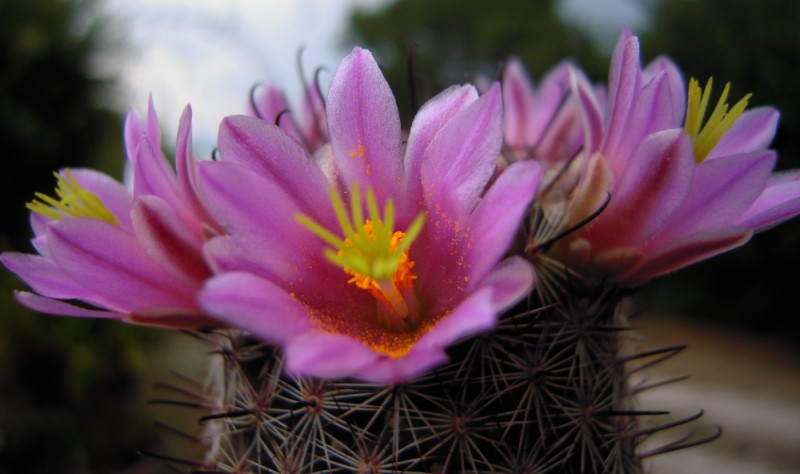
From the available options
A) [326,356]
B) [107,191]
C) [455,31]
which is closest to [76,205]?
[107,191]

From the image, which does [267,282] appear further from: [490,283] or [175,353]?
[175,353]

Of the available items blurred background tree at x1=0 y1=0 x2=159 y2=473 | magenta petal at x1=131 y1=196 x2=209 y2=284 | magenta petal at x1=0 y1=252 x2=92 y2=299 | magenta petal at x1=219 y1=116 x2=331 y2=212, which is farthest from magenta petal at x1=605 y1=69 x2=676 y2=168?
blurred background tree at x1=0 y1=0 x2=159 y2=473

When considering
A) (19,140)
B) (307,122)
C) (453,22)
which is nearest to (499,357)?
(307,122)

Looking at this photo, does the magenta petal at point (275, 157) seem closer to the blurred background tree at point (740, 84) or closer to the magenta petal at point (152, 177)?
the magenta petal at point (152, 177)

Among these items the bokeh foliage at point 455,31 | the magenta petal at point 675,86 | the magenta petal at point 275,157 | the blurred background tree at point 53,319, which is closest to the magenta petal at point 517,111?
the magenta petal at point 675,86

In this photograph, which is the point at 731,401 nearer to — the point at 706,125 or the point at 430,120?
the point at 706,125
